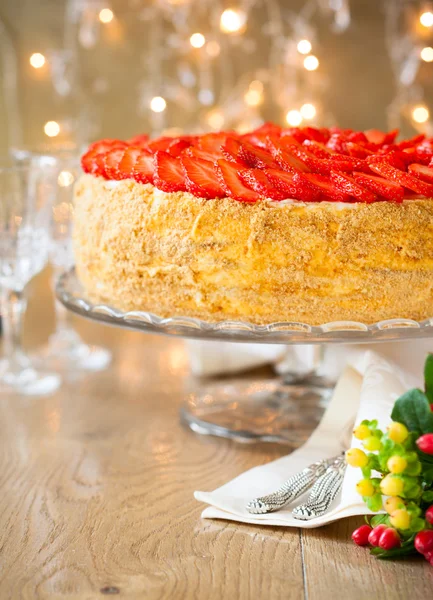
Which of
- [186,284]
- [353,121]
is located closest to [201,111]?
[353,121]

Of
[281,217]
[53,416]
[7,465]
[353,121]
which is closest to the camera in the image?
[281,217]

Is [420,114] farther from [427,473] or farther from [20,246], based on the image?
[427,473]

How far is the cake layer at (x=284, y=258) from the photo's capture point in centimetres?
111

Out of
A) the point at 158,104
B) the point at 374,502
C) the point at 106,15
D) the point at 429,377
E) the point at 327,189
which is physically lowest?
the point at 374,502

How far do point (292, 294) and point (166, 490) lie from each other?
13.3 inches

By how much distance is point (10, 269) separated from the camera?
1.54m

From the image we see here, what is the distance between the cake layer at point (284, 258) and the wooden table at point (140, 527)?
26cm

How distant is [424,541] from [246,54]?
12.0ft

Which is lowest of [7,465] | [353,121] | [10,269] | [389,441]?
[7,465]

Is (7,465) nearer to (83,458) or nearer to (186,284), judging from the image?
(83,458)

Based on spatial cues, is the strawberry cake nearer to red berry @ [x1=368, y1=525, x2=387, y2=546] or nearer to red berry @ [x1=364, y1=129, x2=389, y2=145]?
red berry @ [x1=364, y1=129, x2=389, y2=145]

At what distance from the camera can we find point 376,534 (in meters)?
0.90

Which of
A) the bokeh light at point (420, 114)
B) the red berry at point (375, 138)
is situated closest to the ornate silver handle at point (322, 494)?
the red berry at point (375, 138)

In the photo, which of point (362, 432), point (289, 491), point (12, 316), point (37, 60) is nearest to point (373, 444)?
point (362, 432)
